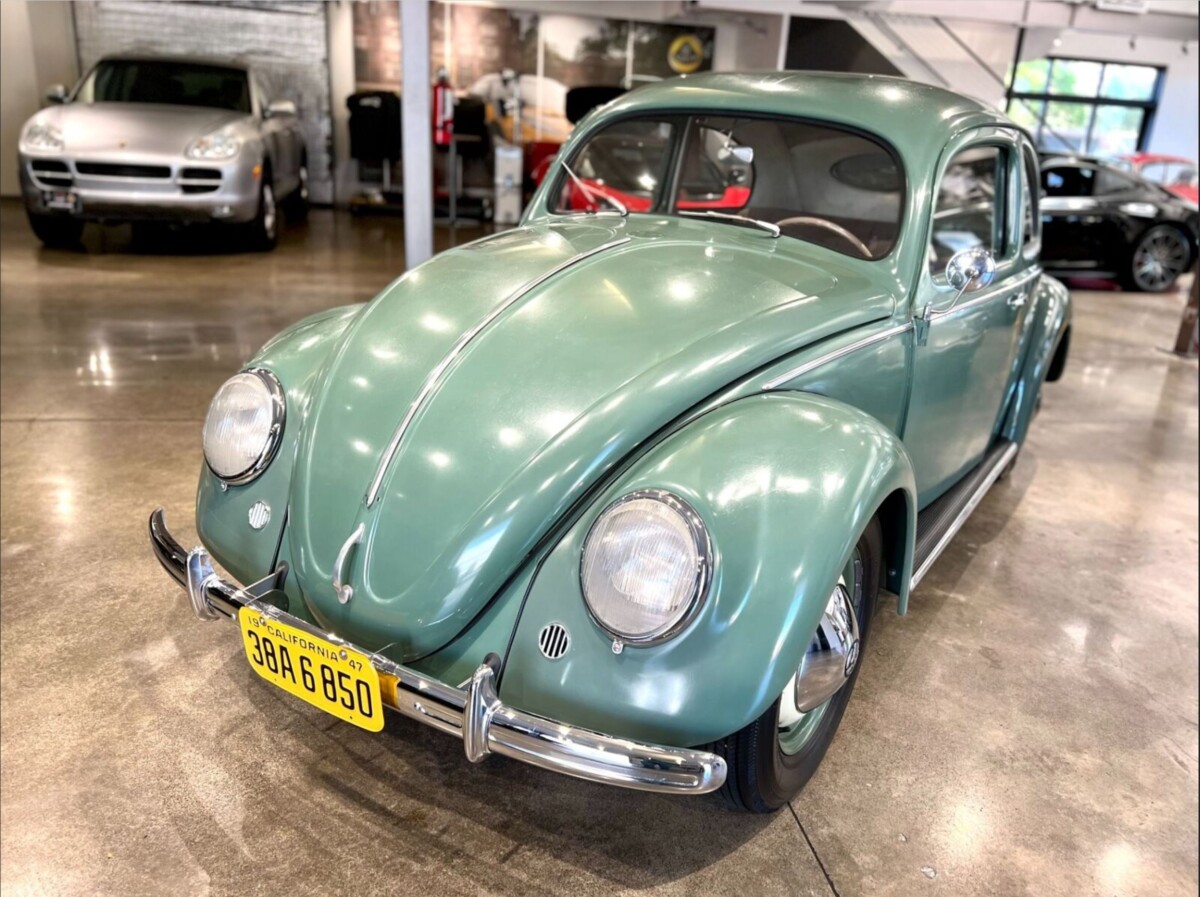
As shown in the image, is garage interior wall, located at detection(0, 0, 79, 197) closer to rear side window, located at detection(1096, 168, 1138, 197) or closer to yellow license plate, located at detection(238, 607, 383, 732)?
yellow license plate, located at detection(238, 607, 383, 732)

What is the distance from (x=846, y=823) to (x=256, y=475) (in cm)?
151

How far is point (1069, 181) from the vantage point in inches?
345

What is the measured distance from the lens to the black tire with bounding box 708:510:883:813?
178cm

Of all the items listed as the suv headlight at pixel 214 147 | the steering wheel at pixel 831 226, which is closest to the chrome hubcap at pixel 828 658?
the steering wheel at pixel 831 226

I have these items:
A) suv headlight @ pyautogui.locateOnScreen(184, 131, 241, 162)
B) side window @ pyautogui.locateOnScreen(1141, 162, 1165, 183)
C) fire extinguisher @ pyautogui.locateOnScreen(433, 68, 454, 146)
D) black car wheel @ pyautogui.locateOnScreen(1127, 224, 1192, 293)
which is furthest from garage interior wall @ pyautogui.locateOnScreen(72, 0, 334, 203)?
side window @ pyautogui.locateOnScreen(1141, 162, 1165, 183)

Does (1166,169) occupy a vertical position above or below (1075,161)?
below

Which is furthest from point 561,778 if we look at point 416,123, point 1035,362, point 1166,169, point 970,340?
point 1166,169

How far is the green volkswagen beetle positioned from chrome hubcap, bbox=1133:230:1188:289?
7.84 m

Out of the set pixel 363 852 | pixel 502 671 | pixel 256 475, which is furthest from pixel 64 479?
pixel 502 671

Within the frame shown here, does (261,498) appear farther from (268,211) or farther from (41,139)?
(268,211)

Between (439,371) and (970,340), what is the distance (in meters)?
1.78

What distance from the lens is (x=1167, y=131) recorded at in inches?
584

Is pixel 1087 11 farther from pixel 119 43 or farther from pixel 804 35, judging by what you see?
pixel 119 43

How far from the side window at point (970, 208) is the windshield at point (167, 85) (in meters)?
6.08
